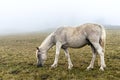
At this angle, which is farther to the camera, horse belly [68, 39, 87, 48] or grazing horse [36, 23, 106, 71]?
horse belly [68, 39, 87, 48]

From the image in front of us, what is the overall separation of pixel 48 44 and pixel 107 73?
4.71 meters

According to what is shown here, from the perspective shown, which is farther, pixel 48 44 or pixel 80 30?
pixel 48 44

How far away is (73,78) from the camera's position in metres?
13.8

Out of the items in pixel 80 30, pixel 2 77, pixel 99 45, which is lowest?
pixel 2 77

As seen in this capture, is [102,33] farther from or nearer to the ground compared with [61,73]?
farther from the ground

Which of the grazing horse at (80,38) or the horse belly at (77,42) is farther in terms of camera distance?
the horse belly at (77,42)

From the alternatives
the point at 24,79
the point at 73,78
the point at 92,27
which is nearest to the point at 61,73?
the point at 73,78

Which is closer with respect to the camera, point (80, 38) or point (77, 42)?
point (80, 38)

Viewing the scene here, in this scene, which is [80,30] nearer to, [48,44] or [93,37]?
[93,37]

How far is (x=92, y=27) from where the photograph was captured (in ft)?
48.9

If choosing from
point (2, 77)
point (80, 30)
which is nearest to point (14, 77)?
point (2, 77)

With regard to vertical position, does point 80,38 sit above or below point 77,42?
above

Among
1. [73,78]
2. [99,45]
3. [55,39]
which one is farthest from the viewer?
[55,39]

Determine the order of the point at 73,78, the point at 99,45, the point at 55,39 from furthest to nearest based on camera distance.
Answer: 1. the point at 55,39
2. the point at 99,45
3. the point at 73,78
